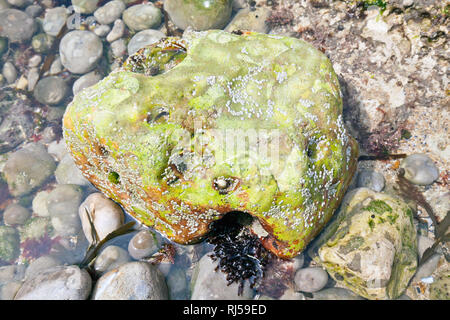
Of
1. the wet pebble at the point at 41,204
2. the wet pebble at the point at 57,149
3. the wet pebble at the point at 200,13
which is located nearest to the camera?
the wet pebble at the point at 41,204

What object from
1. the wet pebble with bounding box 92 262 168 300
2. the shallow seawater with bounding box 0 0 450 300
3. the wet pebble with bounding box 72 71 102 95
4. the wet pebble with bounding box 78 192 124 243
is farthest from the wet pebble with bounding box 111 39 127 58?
the wet pebble with bounding box 92 262 168 300

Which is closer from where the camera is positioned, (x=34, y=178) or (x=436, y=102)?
(x=436, y=102)

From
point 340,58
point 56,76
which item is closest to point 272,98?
point 340,58

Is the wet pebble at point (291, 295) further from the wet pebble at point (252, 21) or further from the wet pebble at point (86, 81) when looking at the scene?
the wet pebble at point (86, 81)

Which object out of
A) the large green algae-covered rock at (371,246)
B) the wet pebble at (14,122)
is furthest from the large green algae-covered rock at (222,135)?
the wet pebble at (14,122)

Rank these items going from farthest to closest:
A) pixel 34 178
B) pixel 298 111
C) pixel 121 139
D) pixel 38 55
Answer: pixel 38 55
pixel 34 178
pixel 298 111
pixel 121 139

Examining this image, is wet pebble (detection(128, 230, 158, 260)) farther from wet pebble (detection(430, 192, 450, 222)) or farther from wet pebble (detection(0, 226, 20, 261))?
wet pebble (detection(430, 192, 450, 222))

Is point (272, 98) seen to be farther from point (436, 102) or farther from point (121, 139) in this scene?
point (436, 102)
